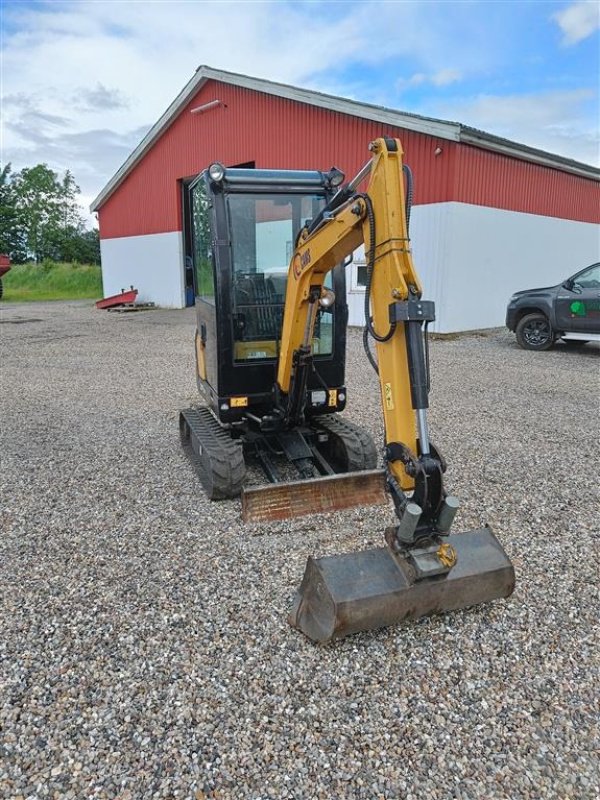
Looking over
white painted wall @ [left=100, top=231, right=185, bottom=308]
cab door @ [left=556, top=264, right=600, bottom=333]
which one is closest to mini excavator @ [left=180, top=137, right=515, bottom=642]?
cab door @ [left=556, top=264, right=600, bottom=333]

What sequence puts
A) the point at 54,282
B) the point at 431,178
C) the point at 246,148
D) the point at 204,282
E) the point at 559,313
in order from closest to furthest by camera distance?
the point at 204,282
the point at 559,313
the point at 431,178
the point at 246,148
the point at 54,282

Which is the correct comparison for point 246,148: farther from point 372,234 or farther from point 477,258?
point 372,234

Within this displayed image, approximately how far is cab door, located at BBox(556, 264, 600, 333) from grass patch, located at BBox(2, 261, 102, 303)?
2573 cm

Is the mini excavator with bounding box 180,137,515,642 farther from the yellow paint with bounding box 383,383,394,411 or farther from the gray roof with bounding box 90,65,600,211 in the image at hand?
the gray roof with bounding box 90,65,600,211

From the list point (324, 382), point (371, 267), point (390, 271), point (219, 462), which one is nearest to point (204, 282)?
point (324, 382)

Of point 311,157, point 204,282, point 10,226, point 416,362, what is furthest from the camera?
point 10,226

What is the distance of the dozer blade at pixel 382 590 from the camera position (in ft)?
8.67

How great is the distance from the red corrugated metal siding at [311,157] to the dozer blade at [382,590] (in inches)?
444

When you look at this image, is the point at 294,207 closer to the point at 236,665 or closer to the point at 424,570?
the point at 424,570

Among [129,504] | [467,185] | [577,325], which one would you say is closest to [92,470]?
[129,504]

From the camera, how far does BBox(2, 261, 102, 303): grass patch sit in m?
32.6

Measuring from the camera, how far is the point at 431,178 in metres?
12.8

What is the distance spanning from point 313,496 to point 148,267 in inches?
783

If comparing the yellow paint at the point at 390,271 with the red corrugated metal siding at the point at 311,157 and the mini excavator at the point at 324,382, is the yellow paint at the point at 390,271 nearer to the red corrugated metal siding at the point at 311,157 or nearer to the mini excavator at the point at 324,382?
the mini excavator at the point at 324,382
